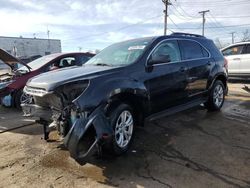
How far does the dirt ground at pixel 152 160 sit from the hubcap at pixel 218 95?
918mm

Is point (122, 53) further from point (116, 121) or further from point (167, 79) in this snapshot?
point (116, 121)

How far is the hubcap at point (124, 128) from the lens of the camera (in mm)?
4297

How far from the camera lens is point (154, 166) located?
159 inches

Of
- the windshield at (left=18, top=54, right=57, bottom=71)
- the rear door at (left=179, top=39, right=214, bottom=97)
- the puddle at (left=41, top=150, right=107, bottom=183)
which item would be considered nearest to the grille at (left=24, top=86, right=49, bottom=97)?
the puddle at (left=41, top=150, right=107, bottom=183)

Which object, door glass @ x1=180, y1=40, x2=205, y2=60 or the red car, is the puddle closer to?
door glass @ x1=180, y1=40, x2=205, y2=60

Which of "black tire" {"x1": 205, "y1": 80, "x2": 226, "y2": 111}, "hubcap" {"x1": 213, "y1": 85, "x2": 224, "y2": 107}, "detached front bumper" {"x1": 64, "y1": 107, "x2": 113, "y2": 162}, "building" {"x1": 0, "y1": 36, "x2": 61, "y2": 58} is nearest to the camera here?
"detached front bumper" {"x1": 64, "y1": 107, "x2": 113, "y2": 162}

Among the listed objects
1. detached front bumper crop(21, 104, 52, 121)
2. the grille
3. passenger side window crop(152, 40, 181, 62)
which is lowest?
detached front bumper crop(21, 104, 52, 121)

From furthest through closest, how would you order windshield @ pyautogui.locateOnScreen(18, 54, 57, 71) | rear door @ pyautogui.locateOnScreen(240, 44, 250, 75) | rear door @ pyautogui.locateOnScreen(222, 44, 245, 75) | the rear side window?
1. rear door @ pyautogui.locateOnScreen(222, 44, 245, 75)
2. rear door @ pyautogui.locateOnScreen(240, 44, 250, 75)
3. windshield @ pyautogui.locateOnScreen(18, 54, 57, 71)
4. the rear side window

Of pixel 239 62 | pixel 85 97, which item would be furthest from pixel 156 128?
pixel 239 62

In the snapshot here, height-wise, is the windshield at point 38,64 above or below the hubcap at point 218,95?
above

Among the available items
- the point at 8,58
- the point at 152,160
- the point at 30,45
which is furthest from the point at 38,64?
the point at 30,45

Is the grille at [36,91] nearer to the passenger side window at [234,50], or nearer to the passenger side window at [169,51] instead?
the passenger side window at [169,51]

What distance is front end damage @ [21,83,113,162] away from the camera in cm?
359

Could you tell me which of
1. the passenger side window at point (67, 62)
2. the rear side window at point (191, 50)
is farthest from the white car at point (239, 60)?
Result: the passenger side window at point (67, 62)
